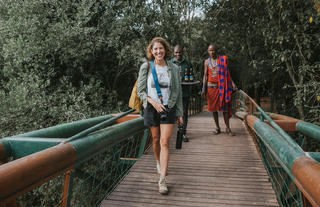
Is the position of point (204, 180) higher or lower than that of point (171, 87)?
lower

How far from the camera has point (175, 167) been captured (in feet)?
12.1

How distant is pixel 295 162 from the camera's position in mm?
1644

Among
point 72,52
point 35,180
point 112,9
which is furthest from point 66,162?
point 112,9

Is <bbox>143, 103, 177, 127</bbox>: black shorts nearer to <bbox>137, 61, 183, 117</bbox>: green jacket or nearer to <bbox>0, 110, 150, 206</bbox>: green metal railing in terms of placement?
<bbox>137, 61, 183, 117</bbox>: green jacket

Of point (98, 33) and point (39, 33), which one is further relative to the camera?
point (98, 33)

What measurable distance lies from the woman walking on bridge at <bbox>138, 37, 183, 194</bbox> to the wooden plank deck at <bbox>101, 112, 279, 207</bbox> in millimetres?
255

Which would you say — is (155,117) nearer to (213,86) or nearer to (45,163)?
(45,163)

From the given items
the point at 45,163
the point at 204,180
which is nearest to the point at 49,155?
the point at 45,163

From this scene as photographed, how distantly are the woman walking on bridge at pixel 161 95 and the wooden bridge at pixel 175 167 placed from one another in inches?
15.2

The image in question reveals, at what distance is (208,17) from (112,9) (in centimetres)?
435

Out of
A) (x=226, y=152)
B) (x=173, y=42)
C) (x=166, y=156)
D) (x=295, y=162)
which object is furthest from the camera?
(x=173, y=42)

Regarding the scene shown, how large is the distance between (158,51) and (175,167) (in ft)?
5.65

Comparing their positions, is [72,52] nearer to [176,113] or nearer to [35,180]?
[176,113]

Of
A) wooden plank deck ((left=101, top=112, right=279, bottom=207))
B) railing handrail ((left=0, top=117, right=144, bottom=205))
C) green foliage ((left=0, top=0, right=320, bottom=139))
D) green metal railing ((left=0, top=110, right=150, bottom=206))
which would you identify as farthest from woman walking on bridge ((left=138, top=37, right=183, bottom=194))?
green foliage ((left=0, top=0, right=320, bottom=139))
